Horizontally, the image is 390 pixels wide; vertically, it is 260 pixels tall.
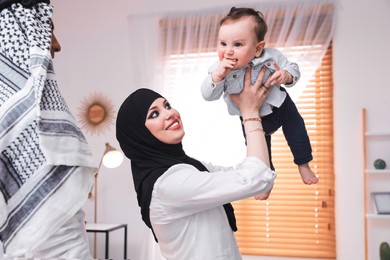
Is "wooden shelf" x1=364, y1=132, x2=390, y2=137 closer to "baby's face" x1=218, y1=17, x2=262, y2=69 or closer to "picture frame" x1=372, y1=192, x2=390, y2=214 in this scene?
"picture frame" x1=372, y1=192, x2=390, y2=214

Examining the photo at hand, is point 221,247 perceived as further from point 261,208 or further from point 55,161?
point 261,208

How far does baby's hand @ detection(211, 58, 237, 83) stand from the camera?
4.40 ft

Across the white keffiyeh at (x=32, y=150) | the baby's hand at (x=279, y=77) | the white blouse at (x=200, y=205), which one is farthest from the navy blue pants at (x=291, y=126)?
the white keffiyeh at (x=32, y=150)

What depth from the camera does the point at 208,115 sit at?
4184mm

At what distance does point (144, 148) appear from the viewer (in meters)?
1.46

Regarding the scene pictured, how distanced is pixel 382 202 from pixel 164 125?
2815 millimetres

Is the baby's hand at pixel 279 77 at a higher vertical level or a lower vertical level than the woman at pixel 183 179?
higher

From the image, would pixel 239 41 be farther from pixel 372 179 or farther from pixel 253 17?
pixel 372 179

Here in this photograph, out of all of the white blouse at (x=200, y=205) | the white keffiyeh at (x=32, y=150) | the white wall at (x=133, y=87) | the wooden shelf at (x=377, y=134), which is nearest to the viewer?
the white keffiyeh at (x=32, y=150)

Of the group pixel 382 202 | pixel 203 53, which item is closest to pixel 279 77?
pixel 382 202

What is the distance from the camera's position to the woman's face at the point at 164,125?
1426 mm

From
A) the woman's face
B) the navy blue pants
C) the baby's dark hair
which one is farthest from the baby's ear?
the woman's face

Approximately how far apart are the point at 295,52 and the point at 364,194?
124 cm

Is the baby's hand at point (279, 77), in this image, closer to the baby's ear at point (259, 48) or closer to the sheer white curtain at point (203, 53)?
the baby's ear at point (259, 48)
